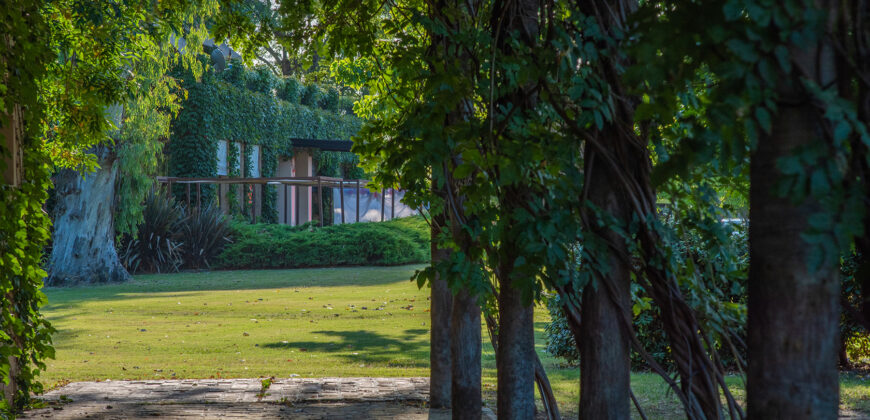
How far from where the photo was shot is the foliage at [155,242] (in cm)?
1827

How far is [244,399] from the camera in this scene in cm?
552

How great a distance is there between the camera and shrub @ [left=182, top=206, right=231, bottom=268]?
1894 centimetres

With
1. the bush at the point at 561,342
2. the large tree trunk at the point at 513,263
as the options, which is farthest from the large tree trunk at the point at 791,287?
the bush at the point at 561,342

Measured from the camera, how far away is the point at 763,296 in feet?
4.49

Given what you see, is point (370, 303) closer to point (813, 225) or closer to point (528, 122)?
point (528, 122)

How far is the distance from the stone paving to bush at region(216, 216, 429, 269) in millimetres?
13075

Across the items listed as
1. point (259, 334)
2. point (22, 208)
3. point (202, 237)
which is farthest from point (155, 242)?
point (22, 208)

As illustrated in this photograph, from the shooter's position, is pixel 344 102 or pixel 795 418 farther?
pixel 344 102

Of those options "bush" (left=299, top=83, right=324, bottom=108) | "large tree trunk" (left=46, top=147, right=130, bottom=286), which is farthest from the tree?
"bush" (left=299, top=83, right=324, bottom=108)

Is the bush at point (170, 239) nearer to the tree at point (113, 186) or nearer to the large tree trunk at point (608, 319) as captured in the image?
the tree at point (113, 186)

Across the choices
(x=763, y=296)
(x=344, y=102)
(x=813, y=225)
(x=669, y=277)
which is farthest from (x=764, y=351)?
(x=344, y=102)

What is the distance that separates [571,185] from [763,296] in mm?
890

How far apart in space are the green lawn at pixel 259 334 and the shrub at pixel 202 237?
330 cm

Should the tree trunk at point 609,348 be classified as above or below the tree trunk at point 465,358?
above
